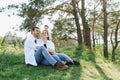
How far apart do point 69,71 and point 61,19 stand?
55.9 ft

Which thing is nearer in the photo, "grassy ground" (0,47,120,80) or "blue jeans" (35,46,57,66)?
"grassy ground" (0,47,120,80)

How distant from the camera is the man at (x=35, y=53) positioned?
1006 cm

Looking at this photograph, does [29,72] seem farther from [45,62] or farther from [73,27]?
[73,27]

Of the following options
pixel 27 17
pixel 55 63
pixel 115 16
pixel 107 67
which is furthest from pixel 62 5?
pixel 55 63

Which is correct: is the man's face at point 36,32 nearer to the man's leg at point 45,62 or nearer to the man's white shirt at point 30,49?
the man's white shirt at point 30,49

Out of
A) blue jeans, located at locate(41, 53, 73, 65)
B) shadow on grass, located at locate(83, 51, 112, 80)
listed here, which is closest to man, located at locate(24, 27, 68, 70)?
blue jeans, located at locate(41, 53, 73, 65)

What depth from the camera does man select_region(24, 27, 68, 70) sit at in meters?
10.1

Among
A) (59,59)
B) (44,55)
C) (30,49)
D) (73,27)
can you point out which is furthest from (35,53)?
(73,27)

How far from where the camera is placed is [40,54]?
33.2 feet

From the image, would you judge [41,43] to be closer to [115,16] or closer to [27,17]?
[27,17]

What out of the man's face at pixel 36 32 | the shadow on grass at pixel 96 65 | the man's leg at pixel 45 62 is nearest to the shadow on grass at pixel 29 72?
the man's leg at pixel 45 62

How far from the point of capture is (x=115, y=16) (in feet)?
94.3

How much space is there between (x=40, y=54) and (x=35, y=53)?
8.3 inches

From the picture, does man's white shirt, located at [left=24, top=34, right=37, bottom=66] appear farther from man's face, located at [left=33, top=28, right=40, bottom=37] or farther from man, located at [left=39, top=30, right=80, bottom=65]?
man, located at [left=39, top=30, right=80, bottom=65]
